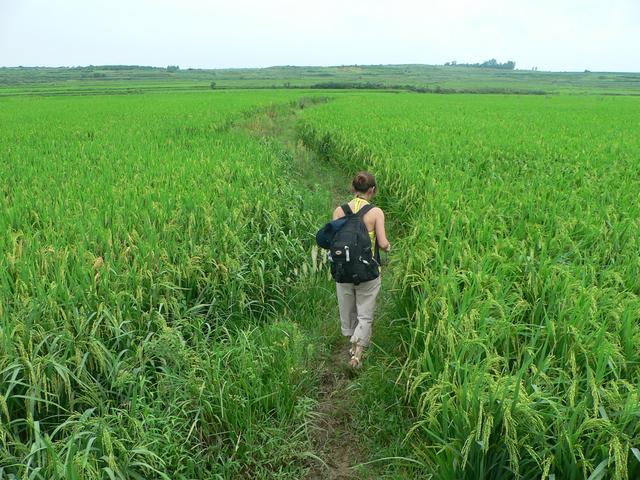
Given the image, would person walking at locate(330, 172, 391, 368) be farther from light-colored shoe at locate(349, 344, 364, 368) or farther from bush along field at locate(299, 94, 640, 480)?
bush along field at locate(299, 94, 640, 480)

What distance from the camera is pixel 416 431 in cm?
270

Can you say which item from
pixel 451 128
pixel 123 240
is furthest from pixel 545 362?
pixel 451 128

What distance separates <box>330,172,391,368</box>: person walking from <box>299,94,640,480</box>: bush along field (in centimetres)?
33

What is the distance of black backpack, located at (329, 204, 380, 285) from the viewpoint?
337 centimetres

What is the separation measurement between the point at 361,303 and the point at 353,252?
21.7 inches

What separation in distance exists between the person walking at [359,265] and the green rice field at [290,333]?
0.25 meters

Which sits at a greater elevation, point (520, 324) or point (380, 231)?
point (380, 231)

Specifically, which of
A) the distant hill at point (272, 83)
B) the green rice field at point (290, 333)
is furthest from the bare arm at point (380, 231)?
the distant hill at point (272, 83)

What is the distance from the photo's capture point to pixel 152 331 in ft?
10.4

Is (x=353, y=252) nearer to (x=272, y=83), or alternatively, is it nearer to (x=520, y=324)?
(x=520, y=324)

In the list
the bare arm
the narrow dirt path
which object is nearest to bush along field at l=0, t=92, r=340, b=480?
the narrow dirt path

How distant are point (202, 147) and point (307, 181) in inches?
97.2

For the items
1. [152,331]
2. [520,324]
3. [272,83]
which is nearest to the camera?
[520,324]

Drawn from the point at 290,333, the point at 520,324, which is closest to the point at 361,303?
the point at 290,333
